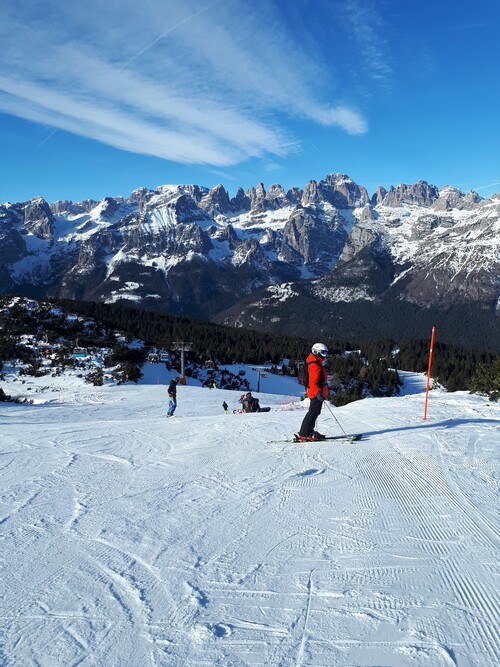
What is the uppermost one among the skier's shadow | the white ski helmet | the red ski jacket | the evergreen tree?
the white ski helmet

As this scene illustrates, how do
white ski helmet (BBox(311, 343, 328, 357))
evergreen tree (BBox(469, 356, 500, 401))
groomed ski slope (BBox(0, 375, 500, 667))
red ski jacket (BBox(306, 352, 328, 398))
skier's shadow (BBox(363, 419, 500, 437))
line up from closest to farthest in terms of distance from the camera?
groomed ski slope (BBox(0, 375, 500, 667)) → white ski helmet (BBox(311, 343, 328, 357)) → red ski jacket (BBox(306, 352, 328, 398)) → skier's shadow (BBox(363, 419, 500, 437)) → evergreen tree (BBox(469, 356, 500, 401))

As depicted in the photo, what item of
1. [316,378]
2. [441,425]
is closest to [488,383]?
[441,425]

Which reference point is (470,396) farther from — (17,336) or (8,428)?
(17,336)

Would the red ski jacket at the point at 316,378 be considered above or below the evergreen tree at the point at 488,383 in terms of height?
above

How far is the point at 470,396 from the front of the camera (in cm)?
2259

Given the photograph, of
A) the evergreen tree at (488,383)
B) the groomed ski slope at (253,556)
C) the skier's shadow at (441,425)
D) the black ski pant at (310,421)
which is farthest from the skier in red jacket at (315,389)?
the evergreen tree at (488,383)

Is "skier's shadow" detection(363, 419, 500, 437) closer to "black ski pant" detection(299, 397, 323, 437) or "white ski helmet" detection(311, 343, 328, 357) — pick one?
"black ski pant" detection(299, 397, 323, 437)

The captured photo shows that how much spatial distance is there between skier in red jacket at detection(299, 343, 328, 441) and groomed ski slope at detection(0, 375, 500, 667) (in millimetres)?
1151

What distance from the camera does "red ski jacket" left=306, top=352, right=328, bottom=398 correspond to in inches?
498

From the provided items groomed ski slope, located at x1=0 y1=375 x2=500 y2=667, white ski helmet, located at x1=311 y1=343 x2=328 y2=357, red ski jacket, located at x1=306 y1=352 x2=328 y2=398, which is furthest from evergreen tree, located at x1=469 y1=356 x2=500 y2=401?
white ski helmet, located at x1=311 y1=343 x2=328 y2=357

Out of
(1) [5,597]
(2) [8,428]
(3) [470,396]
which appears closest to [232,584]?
(1) [5,597]

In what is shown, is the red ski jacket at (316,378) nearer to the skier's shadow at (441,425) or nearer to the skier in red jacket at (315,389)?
the skier in red jacket at (315,389)

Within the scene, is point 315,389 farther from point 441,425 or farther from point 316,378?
point 441,425

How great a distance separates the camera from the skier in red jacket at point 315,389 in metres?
12.6
